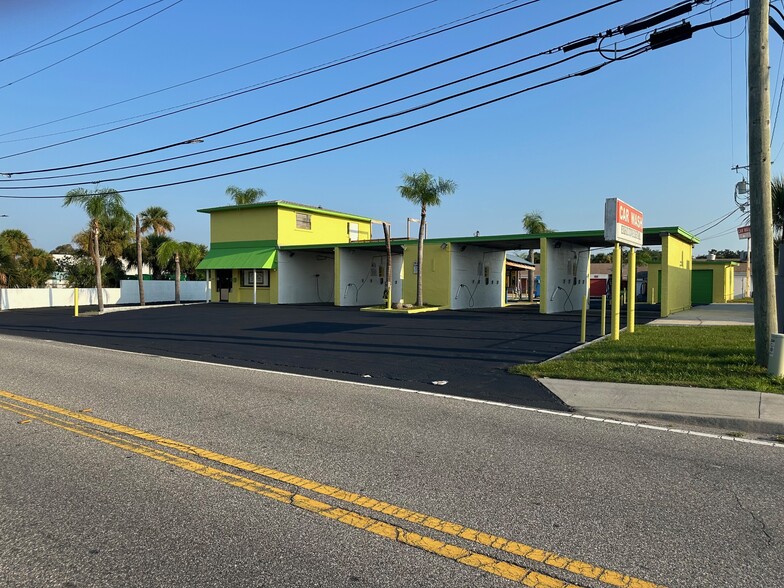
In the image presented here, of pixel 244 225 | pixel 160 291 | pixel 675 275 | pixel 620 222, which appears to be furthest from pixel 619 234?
pixel 160 291

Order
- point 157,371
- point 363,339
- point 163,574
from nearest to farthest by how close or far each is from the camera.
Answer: point 163,574
point 157,371
point 363,339

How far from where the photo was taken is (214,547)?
3488mm

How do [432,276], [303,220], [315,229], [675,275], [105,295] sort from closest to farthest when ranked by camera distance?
[675,275] < [432,276] < [303,220] < [315,229] < [105,295]

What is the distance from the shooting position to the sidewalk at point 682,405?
671cm

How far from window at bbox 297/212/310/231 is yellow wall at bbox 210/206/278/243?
2.13 meters

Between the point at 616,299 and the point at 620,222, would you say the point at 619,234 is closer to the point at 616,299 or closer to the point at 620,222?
the point at 620,222

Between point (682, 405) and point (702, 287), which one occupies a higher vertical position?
point (702, 287)

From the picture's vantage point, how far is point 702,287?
40.1m

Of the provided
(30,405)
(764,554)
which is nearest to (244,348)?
(30,405)

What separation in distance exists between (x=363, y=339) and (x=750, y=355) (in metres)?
9.07

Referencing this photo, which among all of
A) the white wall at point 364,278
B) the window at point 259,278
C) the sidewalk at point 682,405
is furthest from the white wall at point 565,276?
the window at point 259,278

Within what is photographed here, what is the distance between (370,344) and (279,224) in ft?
75.2

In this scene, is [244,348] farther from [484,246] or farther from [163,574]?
[484,246]

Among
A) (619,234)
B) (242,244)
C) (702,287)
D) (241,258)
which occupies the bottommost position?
(702,287)
